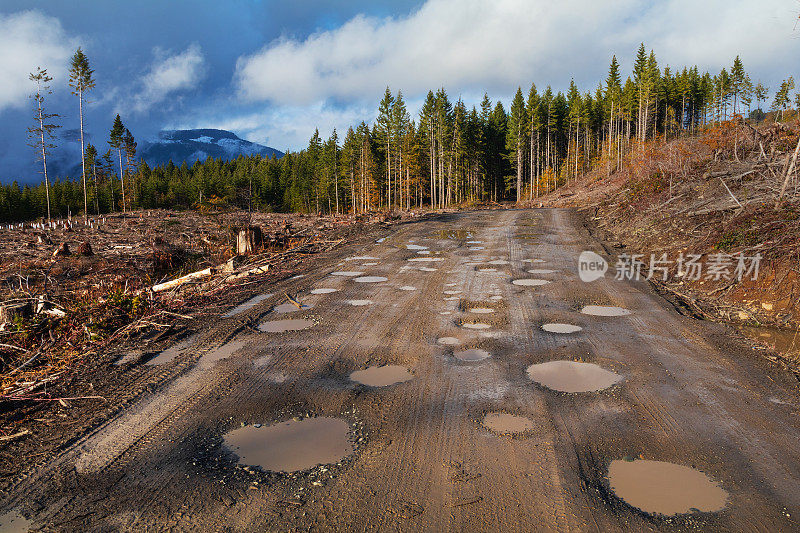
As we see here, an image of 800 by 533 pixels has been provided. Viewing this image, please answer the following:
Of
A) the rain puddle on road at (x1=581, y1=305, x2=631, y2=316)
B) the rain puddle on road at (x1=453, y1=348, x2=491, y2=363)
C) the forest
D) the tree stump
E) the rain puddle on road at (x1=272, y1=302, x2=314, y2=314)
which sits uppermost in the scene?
the forest

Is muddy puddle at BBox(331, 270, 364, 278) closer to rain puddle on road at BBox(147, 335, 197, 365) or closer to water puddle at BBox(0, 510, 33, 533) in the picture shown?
rain puddle on road at BBox(147, 335, 197, 365)

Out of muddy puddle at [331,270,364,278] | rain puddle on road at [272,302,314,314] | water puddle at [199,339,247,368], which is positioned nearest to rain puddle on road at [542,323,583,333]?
rain puddle on road at [272,302,314,314]

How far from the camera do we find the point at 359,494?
107 inches

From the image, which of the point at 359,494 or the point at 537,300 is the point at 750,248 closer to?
the point at 537,300

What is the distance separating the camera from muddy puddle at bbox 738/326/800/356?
16.7ft

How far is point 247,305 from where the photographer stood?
7.18 metres

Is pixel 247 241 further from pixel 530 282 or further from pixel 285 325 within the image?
pixel 530 282

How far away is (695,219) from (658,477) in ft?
30.2

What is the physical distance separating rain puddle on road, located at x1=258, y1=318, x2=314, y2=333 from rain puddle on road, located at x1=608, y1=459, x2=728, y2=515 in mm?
4260

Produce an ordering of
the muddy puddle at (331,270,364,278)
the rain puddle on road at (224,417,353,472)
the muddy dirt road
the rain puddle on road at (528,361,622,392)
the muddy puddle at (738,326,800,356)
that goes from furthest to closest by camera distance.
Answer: the muddy puddle at (331,270,364,278) < the muddy puddle at (738,326,800,356) < the rain puddle on road at (528,361,622,392) < the rain puddle on road at (224,417,353,472) < the muddy dirt road

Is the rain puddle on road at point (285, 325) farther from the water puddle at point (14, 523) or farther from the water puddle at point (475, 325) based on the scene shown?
the water puddle at point (14, 523)

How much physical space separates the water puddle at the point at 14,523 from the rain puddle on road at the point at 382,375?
2579mm

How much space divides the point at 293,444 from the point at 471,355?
7.84ft

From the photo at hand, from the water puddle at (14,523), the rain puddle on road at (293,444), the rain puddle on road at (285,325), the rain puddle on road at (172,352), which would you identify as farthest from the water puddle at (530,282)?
the water puddle at (14,523)
